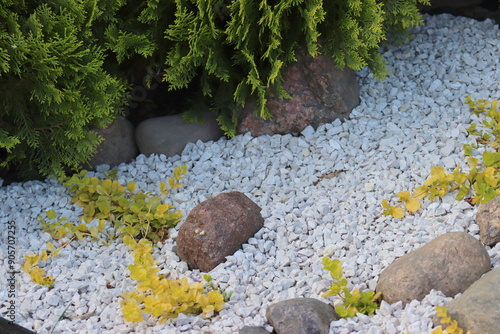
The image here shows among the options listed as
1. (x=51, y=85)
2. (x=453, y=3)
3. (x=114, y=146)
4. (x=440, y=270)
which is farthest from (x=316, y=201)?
(x=453, y=3)

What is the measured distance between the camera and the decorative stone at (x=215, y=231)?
3375 millimetres

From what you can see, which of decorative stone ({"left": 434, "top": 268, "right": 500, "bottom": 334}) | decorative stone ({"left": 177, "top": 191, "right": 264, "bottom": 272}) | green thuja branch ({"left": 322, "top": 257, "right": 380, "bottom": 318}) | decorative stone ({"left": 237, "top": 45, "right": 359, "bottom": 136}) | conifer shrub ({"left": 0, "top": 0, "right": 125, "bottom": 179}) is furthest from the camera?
decorative stone ({"left": 237, "top": 45, "right": 359, "bottom": 136})

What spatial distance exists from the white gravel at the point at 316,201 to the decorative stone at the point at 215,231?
2.5 inches

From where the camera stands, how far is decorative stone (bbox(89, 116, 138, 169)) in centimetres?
443

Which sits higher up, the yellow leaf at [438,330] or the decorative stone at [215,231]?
the yellow leaf at [438,330]

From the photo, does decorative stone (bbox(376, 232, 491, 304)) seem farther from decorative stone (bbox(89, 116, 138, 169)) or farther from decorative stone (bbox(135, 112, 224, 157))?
decorative stone (bbox(89, 116, 138, 169))

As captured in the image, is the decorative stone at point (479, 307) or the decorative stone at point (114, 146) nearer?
the decorative stone at point (479, 307)

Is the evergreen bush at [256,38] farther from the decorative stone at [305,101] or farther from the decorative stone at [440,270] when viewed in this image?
the decorative stone at [440,270]

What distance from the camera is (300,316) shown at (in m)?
2.79

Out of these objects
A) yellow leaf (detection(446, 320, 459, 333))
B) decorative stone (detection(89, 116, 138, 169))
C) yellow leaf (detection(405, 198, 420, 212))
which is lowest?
decorative stone (detection(89, 116, 138, 169))

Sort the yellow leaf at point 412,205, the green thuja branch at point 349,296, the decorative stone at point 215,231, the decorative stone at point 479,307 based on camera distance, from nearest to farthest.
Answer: the decorative stone at point 479,307 → the green thuja branch at point 349,296 → the decorative stone at point 215,231 → the yellow leaf at point 412,205

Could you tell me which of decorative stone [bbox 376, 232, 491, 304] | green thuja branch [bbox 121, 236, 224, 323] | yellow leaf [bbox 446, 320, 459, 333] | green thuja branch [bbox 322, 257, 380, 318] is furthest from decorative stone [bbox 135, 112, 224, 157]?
yellow leaf [bbox 446, 320, 459, 333]

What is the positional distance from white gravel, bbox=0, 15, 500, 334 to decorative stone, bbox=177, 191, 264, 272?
65 mm

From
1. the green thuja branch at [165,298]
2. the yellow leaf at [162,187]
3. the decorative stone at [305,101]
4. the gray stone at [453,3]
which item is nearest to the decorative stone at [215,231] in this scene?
the green thuja branch at [165,298]
